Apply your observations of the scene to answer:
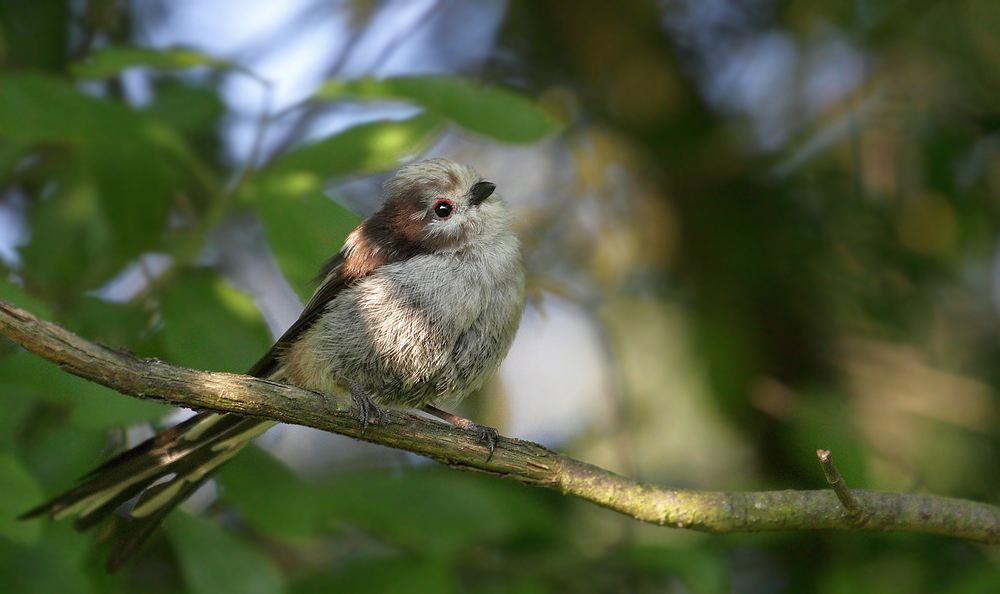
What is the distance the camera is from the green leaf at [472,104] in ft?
11.7

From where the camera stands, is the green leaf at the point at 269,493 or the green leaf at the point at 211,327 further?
the green leaf at the point at 269,493

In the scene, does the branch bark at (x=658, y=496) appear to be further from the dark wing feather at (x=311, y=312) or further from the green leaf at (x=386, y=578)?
the green leaf at (x=386, y=578)

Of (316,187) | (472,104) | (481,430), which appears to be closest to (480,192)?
(472,104)

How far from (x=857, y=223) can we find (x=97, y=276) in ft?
13.0

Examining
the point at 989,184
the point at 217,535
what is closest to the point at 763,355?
the point at 989,184

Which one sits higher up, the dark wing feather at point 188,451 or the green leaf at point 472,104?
the green leaf at point 472,104

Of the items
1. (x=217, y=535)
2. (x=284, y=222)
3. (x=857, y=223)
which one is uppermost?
(x=857, y=223)

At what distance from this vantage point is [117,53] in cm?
369

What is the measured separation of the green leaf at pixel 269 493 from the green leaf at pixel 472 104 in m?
1.37

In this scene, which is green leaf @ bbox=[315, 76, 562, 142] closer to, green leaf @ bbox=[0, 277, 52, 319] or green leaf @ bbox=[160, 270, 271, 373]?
green leaf @ bbox=[160, 270, 271, 373]

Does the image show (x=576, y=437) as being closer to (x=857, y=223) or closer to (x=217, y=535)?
(x=857, y=223)

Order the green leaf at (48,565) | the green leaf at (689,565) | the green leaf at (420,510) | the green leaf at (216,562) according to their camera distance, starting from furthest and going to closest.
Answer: the green leaf at (420,510) < the green leaf at (689,565) < the green leaf at (216,562) < the green leaf at (48,565)

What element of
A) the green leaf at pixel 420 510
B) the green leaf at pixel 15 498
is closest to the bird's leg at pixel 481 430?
the green leaf at pixel 420 510

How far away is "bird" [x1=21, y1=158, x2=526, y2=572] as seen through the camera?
357 cm
